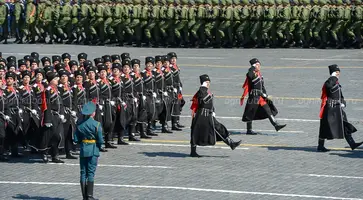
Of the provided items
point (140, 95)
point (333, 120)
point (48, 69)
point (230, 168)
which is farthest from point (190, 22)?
point (230, 168)

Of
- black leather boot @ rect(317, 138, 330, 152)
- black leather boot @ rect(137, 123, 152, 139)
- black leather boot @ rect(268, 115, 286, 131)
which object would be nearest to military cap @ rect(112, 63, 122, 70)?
black leather boot @ rect(137, 123, 152, 139)

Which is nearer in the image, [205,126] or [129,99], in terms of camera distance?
[205,126]

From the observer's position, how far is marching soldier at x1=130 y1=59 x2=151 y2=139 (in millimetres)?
23547

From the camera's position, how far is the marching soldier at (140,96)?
927 inches

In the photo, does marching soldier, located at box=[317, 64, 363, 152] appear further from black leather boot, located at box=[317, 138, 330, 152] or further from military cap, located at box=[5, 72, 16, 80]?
military cap, located at box=[5, 72, 16, 80]

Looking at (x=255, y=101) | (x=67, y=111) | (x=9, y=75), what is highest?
(x=9, y=75)

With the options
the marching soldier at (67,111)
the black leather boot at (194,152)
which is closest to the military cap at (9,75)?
the marching soldier at (67,111)

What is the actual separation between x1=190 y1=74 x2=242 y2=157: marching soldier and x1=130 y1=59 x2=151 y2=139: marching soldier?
2.48m

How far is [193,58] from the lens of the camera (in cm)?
3719

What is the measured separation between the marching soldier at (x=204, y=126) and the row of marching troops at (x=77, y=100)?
6.72ft

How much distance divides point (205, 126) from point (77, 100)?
2.66 meters

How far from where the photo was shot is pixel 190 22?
131ft

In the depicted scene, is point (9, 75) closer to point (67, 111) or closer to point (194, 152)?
point (67, 111)

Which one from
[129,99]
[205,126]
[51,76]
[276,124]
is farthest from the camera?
[276,124]
